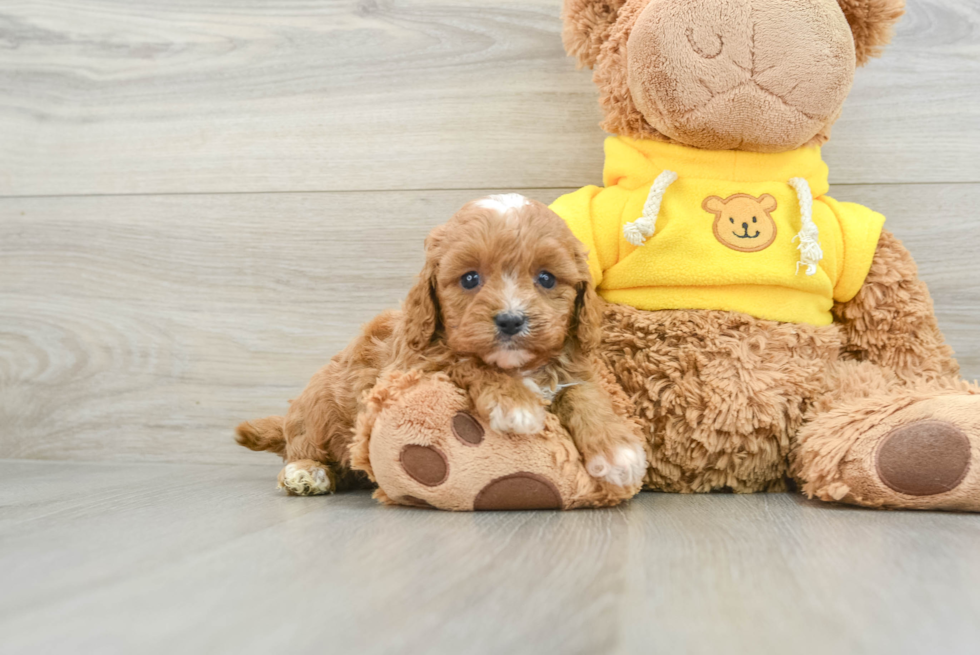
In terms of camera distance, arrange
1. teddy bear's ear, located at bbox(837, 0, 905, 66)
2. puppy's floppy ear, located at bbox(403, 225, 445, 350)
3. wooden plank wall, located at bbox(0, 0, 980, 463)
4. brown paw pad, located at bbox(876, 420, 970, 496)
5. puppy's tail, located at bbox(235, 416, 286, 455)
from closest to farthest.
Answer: brown paw pad, located at bbox(876, 420, 970, 496), puppy's floppy ear, located at bbox(403, 225, 445, 350), teddy bear's ear, located at bbox(837, 0, 905, 66), puppy's tail, located at bbox(235, 416, 286, 455), wooden plank wall, located at bbox(0, 0, 980, 463)

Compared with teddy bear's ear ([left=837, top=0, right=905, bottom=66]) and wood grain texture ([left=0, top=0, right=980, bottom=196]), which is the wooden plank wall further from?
teddy bear's ear ([left=837, top=0, right=905, bottom=66])

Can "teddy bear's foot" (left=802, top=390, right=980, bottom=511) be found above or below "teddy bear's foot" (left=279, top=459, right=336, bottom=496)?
above

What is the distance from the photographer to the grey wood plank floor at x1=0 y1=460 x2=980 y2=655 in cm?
56

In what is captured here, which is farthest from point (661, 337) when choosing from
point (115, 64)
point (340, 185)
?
point (115, 64)

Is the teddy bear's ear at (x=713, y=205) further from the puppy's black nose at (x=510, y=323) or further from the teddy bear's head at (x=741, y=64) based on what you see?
the puppy's black nose at (x=510, y=323)

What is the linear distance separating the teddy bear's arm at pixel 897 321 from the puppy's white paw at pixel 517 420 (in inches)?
22.1

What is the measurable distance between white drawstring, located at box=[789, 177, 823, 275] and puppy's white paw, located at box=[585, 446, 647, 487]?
1.24ft

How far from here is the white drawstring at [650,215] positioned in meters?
1.11

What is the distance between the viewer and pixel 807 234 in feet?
3.65

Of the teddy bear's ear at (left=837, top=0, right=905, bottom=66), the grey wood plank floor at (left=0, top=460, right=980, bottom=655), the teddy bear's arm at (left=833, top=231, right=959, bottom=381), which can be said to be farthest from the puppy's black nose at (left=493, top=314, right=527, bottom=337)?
the teddy bear's ear at (left=837, top=0, right=905, bottom=66)

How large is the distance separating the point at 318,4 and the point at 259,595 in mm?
1239

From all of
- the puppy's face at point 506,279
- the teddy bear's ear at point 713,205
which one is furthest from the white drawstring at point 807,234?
the puppy's face at point 506,279

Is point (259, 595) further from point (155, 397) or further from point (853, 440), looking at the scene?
point (155, 397)

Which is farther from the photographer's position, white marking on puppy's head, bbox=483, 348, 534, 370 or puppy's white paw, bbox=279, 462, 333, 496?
puppy's white paw, bbox=279, 462, 333, 496
